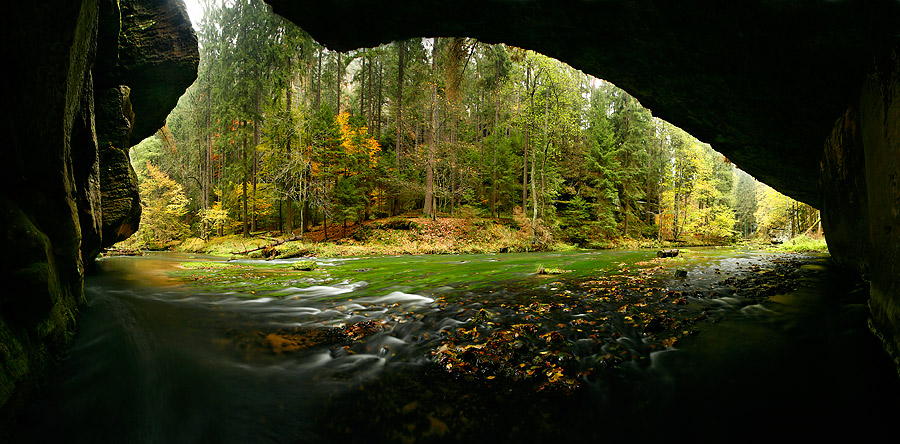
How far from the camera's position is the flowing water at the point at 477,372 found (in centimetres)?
229

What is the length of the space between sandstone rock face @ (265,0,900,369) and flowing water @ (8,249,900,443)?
1.01 metres

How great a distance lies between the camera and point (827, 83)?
3939 millimetres

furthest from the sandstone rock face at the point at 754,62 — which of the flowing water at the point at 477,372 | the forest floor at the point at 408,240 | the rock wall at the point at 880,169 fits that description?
the forest floor at the point at 408,240

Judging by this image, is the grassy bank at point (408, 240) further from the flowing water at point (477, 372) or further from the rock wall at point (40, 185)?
the rock wall at point (40, 185)

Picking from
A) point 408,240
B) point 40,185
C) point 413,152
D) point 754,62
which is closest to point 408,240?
point 408,240

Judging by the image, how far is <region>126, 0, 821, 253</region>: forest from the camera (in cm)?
1948

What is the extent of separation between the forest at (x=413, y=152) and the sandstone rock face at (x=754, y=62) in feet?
33.0

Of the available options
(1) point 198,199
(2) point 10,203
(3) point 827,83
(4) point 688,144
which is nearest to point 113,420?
(2) point 10,203

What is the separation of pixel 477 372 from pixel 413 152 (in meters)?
22.3

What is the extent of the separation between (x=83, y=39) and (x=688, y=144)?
3628 cm

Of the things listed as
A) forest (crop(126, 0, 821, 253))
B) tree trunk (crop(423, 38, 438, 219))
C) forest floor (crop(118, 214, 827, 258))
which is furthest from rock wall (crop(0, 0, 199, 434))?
tree trunk (crop(423, 38, 438, 219))

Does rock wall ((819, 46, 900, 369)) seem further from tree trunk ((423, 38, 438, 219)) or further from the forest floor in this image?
tree trunk ((423, 38, 438, 219))

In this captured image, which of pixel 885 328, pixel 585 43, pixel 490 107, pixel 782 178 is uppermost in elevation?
pixel 490 107

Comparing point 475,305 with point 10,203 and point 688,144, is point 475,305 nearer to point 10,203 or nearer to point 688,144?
point 10,203
